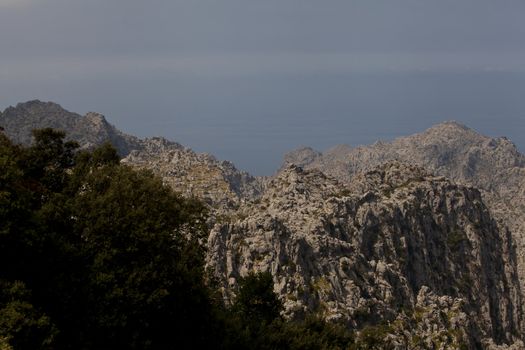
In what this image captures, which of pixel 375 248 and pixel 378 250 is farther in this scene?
pixel 378 250

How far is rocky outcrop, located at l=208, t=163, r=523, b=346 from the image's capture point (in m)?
89.4

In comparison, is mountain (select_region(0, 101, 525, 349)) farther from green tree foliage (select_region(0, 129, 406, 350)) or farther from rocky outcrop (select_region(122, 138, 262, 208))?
green tree foliage (select_region(0, 129, 406, 350))

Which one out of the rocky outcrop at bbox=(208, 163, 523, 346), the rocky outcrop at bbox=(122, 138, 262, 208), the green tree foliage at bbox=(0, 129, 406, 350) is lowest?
the green tree foliage at bbox=(0, 129, 406, 350)

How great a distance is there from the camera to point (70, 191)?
1993 inches

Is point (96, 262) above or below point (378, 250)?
below

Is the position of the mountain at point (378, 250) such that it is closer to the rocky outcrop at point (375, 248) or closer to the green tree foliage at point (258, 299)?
the rocky outcrop at point (375, 248)

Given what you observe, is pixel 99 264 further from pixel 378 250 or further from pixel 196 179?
pixel 196 179

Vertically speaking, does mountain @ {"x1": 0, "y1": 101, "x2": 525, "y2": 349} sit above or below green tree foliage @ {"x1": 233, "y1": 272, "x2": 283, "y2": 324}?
above

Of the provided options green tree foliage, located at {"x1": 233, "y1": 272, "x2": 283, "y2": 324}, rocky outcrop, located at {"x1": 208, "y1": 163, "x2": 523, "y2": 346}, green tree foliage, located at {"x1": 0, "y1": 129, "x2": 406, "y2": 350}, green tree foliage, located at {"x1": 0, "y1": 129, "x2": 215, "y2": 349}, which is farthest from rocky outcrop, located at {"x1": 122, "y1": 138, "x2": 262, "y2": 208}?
green tree foliage, located at {"x1": 0, "y1": 129, "x2": 215, "y2": 349}

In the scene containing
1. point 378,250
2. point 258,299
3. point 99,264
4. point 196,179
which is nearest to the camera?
point 99,264

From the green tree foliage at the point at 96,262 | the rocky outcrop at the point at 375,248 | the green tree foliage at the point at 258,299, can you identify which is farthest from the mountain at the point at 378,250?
the green tree foliage at the point at 96,262

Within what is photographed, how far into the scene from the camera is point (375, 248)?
387ft

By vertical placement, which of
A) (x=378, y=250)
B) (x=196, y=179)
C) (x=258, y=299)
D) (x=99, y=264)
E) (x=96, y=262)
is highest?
(x=196, y=179)

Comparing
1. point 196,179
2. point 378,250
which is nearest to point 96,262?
point 378,250
